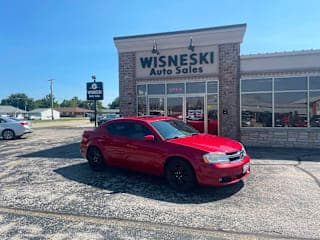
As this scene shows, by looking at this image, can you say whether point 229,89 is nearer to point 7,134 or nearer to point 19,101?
point 7,134

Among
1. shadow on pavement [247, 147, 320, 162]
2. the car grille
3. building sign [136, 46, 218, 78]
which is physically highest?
building sign [136, 46, 218, 78]

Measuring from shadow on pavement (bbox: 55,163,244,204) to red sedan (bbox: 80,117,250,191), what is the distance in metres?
0.27

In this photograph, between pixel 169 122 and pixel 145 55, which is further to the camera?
pixel 145 55

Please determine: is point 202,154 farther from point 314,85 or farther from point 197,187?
point 314,85

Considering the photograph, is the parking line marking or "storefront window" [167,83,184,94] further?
"storefront window" [167,83,184,94]

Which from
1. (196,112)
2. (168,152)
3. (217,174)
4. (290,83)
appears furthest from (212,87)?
(217,174)

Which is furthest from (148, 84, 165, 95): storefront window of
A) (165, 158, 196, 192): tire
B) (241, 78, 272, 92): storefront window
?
(165, 158, 196, 192): tire

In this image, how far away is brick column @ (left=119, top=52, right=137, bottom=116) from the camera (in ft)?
42.4

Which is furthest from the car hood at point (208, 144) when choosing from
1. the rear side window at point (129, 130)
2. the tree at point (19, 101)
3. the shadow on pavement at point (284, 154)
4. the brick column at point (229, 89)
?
the tree at point (19, 101)

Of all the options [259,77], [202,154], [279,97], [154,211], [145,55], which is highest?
[145,55]

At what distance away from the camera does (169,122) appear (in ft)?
22.7

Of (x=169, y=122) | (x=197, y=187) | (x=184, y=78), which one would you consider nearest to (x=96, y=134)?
(x=169, y=122)

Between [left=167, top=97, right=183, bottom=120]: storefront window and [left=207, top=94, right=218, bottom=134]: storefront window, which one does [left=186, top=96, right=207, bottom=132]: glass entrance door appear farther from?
[left=167, top=97, right=183, bottom=120]: storefront window

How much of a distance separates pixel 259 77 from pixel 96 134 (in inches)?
307
